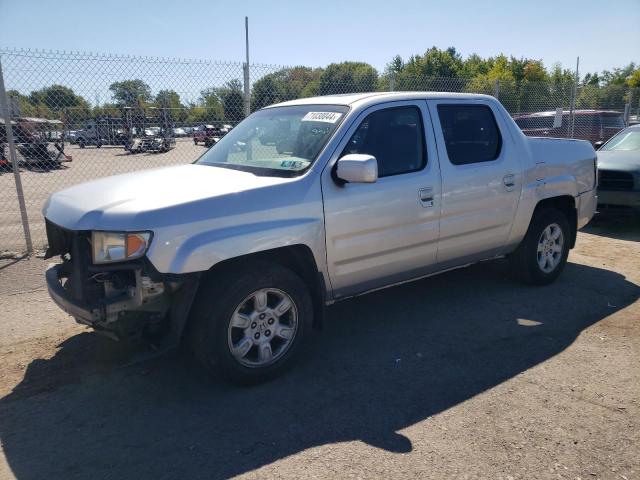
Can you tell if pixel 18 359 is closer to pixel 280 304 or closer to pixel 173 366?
pixel 173 366

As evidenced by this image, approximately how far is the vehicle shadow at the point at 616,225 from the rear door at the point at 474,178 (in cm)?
410

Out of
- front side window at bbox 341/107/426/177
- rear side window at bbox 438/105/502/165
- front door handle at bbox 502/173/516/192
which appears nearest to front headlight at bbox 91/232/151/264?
front side window at bbox 341/107/426/177

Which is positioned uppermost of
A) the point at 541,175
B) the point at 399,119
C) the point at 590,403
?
the point at 399,119

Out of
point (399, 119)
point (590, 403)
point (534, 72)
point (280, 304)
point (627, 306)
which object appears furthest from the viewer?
point (534, 72)

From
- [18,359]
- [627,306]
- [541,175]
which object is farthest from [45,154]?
[627,306]

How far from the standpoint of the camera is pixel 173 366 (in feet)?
12.6

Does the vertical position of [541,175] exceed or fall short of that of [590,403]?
it exceeds it

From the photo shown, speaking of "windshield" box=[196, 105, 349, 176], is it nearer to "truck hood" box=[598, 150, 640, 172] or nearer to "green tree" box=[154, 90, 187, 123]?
"green tree" box=[154, 90, 187, 123]

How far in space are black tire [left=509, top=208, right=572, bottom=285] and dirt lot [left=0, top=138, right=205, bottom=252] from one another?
500cm

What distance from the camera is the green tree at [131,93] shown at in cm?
749

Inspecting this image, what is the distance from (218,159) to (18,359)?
Result: 221cm

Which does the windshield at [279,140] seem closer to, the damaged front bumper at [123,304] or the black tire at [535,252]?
the damaged front bumper at [123,304]

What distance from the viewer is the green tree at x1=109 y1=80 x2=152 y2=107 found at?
24.6ft

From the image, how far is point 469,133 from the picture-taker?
467 centimetres
